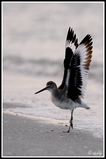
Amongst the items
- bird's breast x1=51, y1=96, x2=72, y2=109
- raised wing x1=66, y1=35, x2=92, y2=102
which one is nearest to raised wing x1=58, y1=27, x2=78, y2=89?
raised wing x1=66, y1=35, x2=92, y2=102

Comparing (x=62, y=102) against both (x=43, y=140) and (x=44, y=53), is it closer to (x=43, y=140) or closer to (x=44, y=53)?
(x=43, y=140)

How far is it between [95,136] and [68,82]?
1.03 metres

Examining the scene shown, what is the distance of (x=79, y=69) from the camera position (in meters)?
7.10

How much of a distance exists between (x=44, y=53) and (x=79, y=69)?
8.91 metres

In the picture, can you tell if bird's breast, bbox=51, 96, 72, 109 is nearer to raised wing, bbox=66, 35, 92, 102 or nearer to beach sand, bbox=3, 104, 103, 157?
raised wing, bbox=66, 35, 92, 102

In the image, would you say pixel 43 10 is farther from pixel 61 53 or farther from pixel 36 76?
pixel 36 76

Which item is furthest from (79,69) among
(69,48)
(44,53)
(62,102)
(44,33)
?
(44,33)

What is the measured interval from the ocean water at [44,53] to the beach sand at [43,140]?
430 millimetres

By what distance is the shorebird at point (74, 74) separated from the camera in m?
7.02

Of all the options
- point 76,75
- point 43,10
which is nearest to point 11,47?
point 43,10

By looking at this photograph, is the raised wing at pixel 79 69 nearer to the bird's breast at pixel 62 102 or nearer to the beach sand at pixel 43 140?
the bird's breast at pixel 62 102

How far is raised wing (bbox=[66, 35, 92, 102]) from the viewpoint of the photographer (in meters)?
7.01

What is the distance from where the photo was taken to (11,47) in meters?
17.6

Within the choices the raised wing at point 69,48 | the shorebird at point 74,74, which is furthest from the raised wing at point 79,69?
the raised wing at point 69,48
